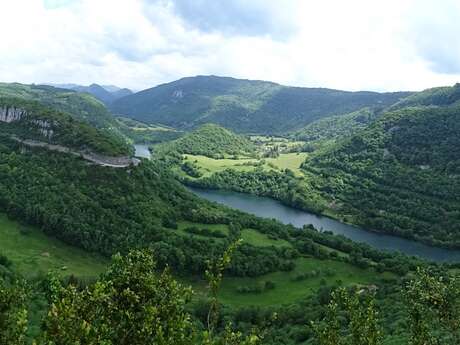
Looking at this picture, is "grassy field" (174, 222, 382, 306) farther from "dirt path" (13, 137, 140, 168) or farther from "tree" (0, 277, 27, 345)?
"tree" (0, 277, 27, 345)

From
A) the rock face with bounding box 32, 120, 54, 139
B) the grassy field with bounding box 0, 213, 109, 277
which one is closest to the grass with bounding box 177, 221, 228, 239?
the grassy field with bounding box 0, 213, 109, 277

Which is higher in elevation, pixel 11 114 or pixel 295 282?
pixel 11 114

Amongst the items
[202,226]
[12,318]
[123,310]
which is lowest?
[202,226]

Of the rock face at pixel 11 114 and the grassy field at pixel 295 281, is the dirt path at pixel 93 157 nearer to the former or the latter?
the rock face at pixel 11 114

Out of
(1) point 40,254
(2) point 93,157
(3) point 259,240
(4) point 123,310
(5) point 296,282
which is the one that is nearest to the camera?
(4) point 123,310

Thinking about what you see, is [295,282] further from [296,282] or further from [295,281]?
[295,281]

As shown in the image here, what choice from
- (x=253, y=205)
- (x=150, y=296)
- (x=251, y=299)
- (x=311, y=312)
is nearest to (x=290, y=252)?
(x=251, y=299)

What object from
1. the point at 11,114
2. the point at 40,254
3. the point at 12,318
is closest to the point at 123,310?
the point at 12,318

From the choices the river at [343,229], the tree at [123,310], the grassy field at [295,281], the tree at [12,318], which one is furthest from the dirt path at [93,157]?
the tree at [123,310]

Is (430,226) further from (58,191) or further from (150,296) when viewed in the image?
(150,296)
